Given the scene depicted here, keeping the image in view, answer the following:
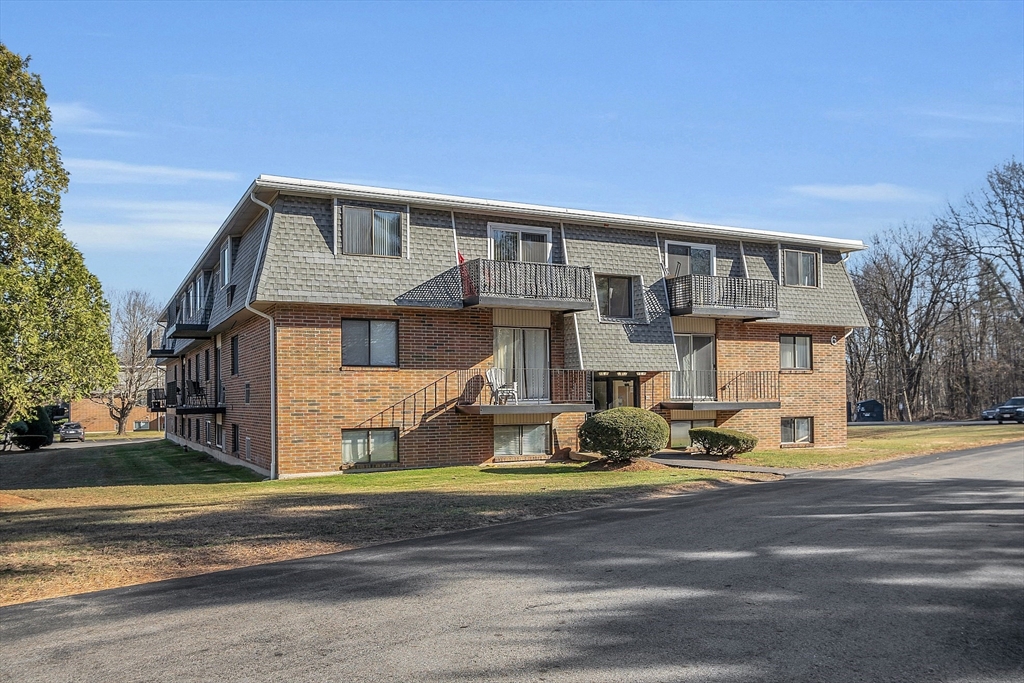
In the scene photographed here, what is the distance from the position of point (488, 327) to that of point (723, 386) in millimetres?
8390

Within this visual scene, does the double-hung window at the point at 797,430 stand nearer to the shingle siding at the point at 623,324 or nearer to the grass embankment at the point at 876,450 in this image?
the grass embankment at the point at 876,450

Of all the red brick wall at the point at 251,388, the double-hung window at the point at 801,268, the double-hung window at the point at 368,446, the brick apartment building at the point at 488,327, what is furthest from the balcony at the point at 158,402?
the double-hung window at the point at 801,268

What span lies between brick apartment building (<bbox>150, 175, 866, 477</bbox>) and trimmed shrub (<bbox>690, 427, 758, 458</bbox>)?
181cm

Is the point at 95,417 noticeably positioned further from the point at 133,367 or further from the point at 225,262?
the point at 225,262

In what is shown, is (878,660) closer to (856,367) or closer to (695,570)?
(695,570)

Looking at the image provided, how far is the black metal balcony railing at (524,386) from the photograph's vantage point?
22938mm

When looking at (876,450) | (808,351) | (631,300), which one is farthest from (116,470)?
(876,450)

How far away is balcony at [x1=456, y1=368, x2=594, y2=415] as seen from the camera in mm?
22516

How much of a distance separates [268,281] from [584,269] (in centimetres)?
846

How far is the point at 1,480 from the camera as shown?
23234mm

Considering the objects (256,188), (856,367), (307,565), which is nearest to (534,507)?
(307,565)

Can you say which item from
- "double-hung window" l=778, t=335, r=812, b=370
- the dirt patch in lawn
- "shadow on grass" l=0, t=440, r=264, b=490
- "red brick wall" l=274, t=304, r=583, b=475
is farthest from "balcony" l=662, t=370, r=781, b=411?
"shadow on grass" l=0, t=440, r=264, b=490

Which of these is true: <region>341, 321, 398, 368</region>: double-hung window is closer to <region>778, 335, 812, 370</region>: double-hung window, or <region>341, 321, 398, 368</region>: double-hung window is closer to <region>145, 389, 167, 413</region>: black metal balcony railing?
<region>778, 335, 812, 370</region>: double-hung window

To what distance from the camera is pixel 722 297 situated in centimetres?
2612
